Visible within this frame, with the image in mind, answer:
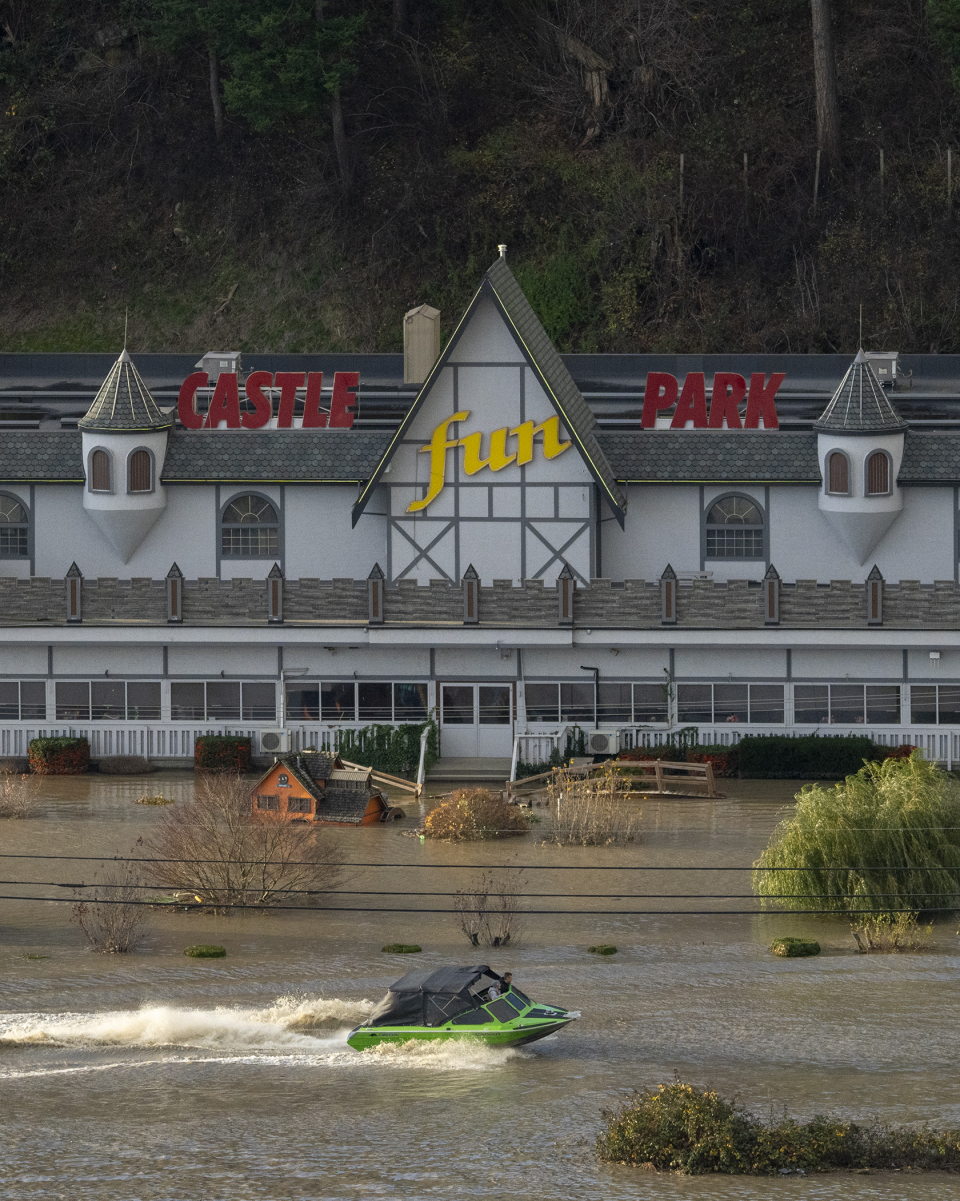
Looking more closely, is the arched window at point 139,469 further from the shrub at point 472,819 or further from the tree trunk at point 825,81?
the tree trunk at point 825,81

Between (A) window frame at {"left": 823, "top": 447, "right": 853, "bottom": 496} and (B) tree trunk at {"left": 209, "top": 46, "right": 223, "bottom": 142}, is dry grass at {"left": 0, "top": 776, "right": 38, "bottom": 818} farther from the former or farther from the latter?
(B) tree trunk at {"left": 209, "top": 46, "right": 223, "bottom": 142}

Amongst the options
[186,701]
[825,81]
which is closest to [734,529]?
[186,701]

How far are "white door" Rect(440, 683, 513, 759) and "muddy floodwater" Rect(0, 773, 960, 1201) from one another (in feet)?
27.1

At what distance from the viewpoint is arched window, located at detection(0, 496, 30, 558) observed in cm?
6084

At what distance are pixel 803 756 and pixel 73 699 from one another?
1915 centimetres

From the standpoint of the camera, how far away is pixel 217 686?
59.0 m

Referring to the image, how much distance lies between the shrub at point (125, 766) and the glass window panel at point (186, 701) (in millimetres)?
1462

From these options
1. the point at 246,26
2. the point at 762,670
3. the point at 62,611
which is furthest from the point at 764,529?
the point at 246,26

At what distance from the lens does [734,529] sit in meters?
59.7

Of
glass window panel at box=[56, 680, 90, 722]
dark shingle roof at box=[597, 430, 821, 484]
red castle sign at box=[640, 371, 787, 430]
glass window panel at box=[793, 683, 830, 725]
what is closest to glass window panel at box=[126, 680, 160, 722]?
glass window panel at box=[56, 680, 90, 722]

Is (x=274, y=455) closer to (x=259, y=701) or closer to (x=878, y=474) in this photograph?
(x=259, y=701)

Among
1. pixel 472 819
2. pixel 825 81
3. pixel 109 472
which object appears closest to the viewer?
pixel 472 819

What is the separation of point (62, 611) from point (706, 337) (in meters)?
35.7

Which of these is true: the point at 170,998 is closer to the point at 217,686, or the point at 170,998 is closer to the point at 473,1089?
the point at 473,1089
